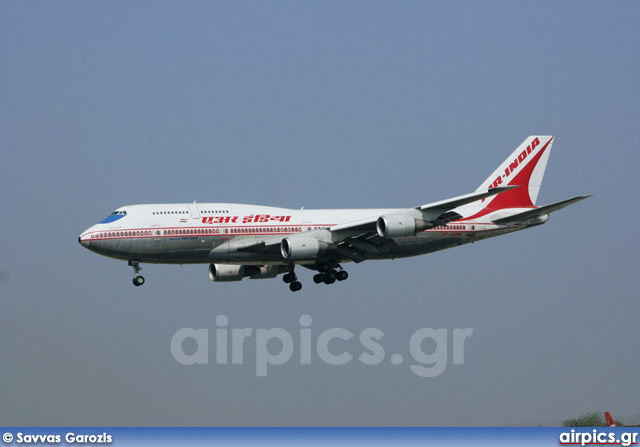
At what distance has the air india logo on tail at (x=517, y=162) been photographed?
8438 centimetres

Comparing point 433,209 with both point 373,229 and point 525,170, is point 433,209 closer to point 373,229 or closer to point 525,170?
point 373,229

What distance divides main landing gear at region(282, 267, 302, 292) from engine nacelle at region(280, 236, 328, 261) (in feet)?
21.6

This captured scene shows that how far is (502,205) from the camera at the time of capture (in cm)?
8162

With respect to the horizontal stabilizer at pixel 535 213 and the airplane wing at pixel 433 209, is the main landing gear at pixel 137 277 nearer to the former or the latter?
the airplane wing at pixel 433 209

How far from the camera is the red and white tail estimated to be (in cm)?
8347

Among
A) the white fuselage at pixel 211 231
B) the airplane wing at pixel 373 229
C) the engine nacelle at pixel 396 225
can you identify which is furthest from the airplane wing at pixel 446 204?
the white fuselage at pixel 211 231

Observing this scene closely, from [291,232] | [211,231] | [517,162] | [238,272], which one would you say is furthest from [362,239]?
[517,162]

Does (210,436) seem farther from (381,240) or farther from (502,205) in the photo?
(502,205)

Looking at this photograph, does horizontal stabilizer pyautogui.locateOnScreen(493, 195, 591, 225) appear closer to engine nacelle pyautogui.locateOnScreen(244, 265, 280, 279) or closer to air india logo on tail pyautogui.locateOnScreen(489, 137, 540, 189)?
air india logo on tail pyautogui.locateOnScreen(489, 137, 540, 189)

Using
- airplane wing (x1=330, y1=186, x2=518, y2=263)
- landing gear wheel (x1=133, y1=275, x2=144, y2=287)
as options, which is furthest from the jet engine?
→ airplane wing (x1=330, y1=186, x2=518, y2=263)

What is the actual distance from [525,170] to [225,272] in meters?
22.5

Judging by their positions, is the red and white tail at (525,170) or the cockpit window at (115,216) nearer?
the cockpit window at (115,216)

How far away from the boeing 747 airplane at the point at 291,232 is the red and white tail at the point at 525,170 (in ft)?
2.07

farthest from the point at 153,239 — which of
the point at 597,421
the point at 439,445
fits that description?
the point at 597,421
